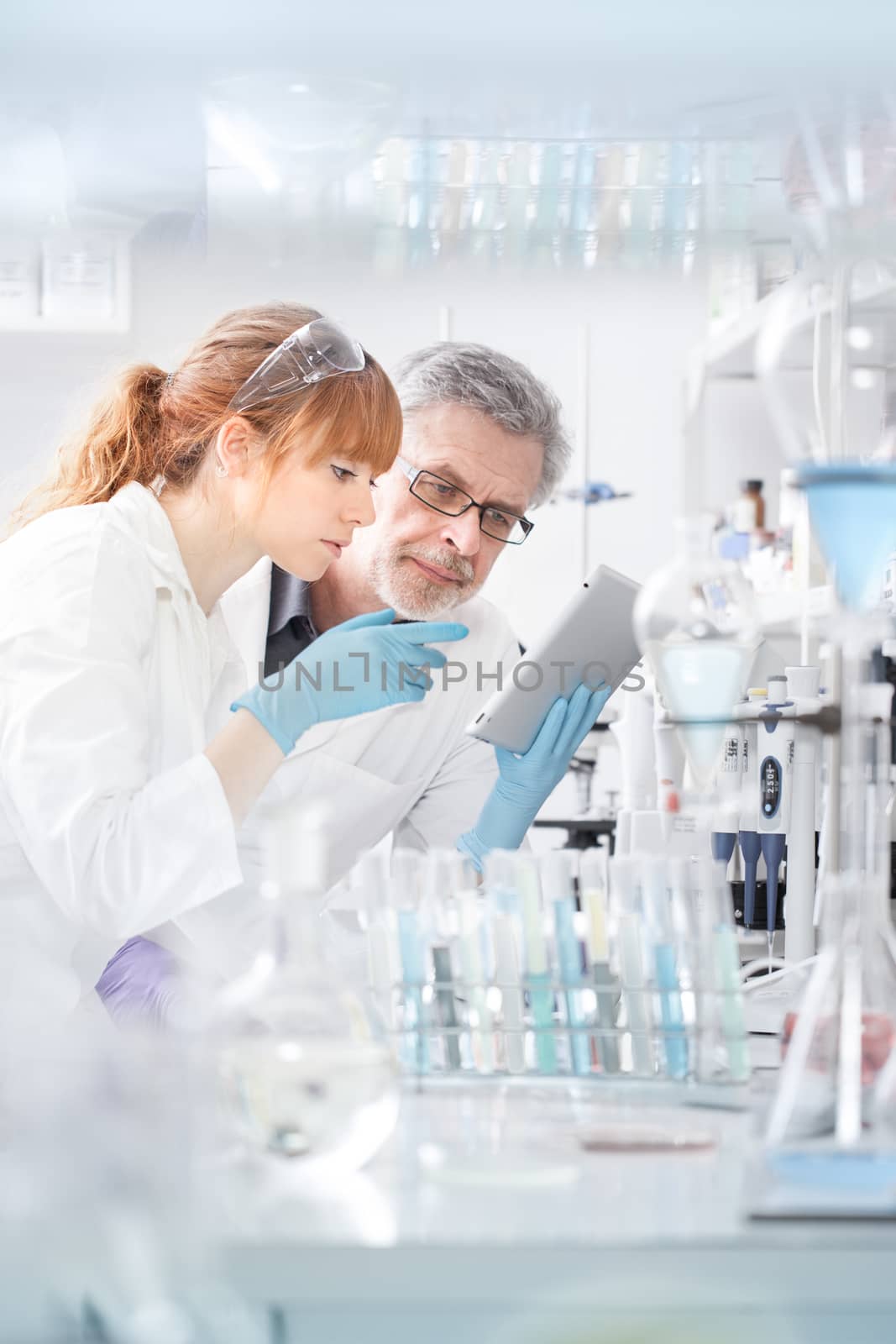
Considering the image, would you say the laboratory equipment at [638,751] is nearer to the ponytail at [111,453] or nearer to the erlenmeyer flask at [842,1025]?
the ponytail at [111,453]

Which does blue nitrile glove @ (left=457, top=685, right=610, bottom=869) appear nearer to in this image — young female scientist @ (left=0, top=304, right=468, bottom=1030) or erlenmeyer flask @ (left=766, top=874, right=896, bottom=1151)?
young female scientist @ (left=0, top=304, right=468, bottom=1030)

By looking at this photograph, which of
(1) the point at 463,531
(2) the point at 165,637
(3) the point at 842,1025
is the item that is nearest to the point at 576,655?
(2) the point at 165,637

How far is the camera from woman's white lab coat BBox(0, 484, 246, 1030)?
1.39 meters

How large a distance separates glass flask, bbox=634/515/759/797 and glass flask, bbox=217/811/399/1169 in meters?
0.31

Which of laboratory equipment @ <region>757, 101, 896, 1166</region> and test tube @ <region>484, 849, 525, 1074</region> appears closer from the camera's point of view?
laboratory equipment @ <region>757, 101, 896, 1166</region>

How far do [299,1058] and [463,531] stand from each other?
5.34 ft

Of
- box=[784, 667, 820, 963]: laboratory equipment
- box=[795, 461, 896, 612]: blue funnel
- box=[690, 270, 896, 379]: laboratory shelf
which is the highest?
box=[690, 270, 896, 379]: laboratory shelf

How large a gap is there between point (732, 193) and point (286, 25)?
78cm

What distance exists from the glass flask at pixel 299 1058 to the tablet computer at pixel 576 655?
34.9 inches

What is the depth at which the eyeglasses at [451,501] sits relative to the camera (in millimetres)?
2238

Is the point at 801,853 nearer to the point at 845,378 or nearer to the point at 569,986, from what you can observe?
the point at 569,986

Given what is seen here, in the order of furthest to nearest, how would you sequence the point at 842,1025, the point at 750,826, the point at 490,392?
the point at 490,392, the point at 750,826, the point at 842,1025

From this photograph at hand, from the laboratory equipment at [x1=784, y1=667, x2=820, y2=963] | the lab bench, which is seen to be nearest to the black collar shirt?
the laboratory equipment at [x1=784, y1=667, x2=820, y2=963]

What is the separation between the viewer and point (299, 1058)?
0.70 m
